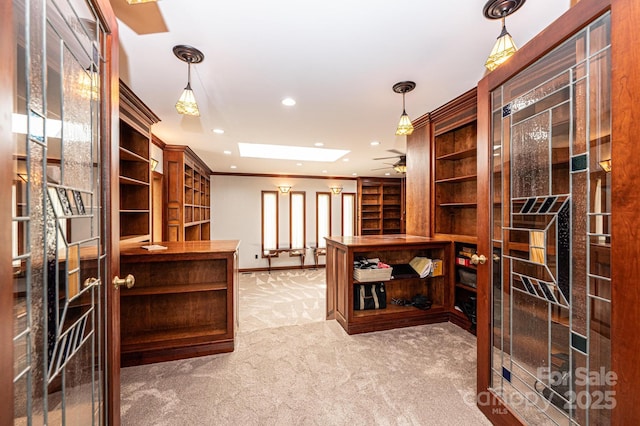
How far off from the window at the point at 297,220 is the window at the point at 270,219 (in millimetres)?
425

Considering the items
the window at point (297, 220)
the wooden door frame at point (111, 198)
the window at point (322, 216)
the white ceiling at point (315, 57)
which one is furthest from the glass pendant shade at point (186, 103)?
the window at point (322, 216)

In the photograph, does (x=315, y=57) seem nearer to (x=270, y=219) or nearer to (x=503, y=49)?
(x=503, y=49)

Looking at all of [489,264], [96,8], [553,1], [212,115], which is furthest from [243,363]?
[553,1]

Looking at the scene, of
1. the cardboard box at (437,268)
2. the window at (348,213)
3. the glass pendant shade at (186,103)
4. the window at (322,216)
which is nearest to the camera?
the glass pendant shade at (186,103)

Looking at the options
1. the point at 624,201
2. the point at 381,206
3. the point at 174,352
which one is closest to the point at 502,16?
the point at 624,201

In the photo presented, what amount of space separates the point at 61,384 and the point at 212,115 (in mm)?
A: 2790

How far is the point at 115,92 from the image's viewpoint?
124cm

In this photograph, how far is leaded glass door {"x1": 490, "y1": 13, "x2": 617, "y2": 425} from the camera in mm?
1042

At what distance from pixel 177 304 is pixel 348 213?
231 inches

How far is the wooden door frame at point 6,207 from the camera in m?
0.55

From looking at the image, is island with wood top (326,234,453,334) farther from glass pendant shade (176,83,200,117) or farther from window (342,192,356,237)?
window (342,192,356,237)

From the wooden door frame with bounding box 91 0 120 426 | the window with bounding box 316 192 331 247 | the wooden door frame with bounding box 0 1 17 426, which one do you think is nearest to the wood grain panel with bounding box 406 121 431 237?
the wooden door frame with bounding box 91 0 120 426

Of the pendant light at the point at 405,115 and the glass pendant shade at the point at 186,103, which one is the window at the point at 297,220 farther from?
the glass pendant shade at the point at 186,103

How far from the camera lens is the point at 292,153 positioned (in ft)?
17.7
